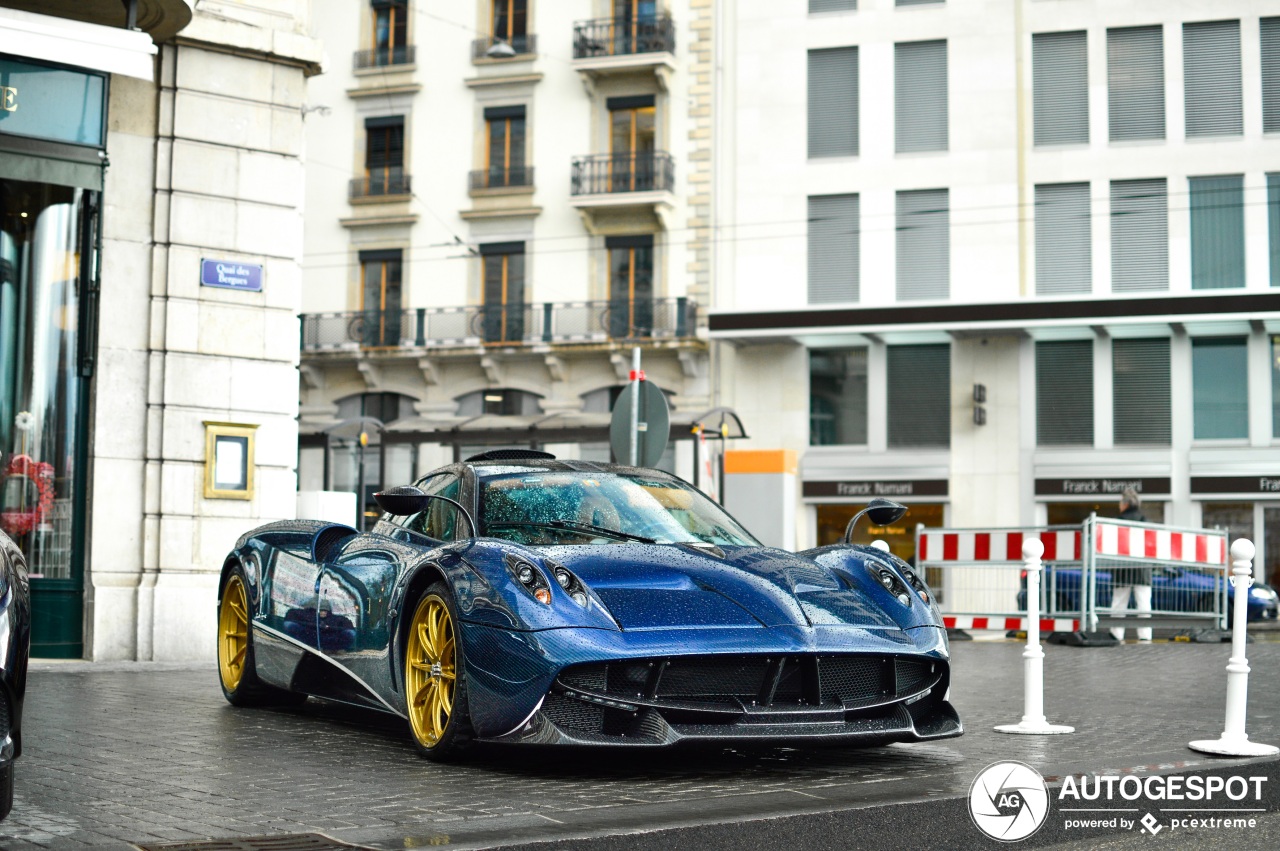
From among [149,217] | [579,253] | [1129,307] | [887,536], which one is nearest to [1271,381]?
[1129,307]

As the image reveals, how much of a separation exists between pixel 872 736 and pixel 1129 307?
28737 millimetres

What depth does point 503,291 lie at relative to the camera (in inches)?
1527

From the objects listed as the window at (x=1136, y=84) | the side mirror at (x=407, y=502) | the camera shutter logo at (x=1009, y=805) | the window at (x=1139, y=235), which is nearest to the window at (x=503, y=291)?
the window at (x=1139, y=235)

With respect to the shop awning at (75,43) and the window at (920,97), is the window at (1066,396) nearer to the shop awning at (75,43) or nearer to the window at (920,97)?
the window at (920,97)

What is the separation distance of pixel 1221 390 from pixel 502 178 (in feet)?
55.0

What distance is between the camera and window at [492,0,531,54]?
128 ft

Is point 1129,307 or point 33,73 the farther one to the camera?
point 1129,307

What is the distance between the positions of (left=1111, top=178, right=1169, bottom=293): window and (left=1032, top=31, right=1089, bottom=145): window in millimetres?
1463

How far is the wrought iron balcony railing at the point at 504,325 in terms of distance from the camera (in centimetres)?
3712

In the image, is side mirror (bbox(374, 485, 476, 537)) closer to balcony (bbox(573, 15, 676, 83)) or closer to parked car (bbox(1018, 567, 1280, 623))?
parked car (bbox(1018, 567, 1280, 623))

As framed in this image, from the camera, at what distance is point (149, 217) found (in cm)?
1329

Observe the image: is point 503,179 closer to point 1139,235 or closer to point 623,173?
point 623,173

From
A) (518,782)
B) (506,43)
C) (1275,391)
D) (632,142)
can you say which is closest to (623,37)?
(632,142)

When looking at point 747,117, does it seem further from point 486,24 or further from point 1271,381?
point 1271,381
